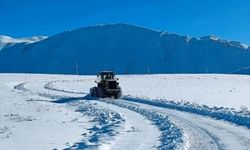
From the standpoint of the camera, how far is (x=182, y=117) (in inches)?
918

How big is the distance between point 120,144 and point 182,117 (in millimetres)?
8358

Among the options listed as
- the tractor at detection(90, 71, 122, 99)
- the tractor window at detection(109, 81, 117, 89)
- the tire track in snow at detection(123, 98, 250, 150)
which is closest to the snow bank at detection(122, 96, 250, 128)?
the tire track in snow at detection(123, 98, 250, 150)

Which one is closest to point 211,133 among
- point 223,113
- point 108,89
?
point 223,113

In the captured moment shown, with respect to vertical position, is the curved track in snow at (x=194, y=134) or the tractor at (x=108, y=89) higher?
the tractor at (x=108, y=89)

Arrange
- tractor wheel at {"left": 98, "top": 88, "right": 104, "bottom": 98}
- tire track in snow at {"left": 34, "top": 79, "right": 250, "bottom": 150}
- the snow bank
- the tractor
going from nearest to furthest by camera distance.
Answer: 1. tire track in snow at {"left": 34, "top": 79, "right": 250, "bottom": 150}
2. the snow bank
3. the tractor
4. tractor wheel at {"left": 98, "top": 88, "right": 104, "bottom": 98}

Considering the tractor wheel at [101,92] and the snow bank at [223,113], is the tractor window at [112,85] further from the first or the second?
the snow bank at [223,113]

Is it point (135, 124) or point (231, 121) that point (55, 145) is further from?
point (231, 121)

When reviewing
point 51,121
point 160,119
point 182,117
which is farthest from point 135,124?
point 51,121

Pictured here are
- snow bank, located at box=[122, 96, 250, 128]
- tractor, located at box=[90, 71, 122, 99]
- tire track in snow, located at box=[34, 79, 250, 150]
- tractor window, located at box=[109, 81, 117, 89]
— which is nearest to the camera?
tire track in snow, located at box=[34, 79, 250, 150]

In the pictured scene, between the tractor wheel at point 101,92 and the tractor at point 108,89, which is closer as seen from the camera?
the tractor at point 108,89

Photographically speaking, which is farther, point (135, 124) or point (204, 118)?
→ point (204, 118)

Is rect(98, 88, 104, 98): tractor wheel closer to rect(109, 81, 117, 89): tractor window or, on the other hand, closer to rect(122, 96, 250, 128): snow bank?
rect(109, 81, 117, 89): tractor window

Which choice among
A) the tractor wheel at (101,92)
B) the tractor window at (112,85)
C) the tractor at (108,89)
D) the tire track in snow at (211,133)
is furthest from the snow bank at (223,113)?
the tractor wheel at (101,92)

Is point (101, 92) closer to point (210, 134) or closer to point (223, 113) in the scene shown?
point (223, 113)
